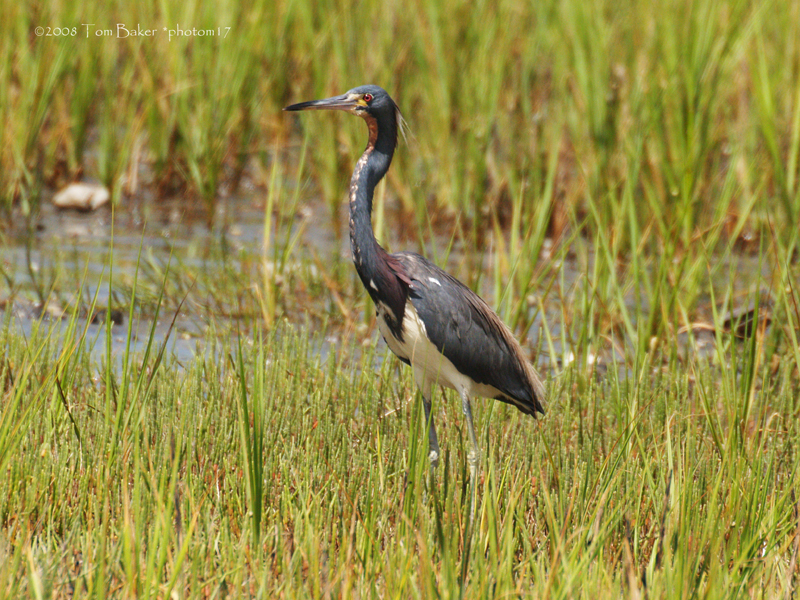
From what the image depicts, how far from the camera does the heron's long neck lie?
3617mm

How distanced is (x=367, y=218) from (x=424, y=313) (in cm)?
41

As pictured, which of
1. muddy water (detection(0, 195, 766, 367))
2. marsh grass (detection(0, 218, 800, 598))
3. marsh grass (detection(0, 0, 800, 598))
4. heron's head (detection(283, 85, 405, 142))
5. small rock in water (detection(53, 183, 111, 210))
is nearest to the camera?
marsh grass (detection(0, 218, 800, 598))

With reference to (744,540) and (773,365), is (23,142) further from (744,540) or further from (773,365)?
(744,540)

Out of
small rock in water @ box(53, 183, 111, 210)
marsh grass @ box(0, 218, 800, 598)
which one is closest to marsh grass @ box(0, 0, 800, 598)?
marsh grass @ box(0, 218, 800, 598)

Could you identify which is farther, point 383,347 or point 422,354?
point 383,347

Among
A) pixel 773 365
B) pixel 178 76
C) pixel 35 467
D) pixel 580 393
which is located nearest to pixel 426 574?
pixel 35 467

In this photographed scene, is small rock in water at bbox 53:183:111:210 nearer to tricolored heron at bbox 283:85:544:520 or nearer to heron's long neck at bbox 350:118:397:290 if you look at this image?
→ tricolored heron at bbox 283:85:544:520

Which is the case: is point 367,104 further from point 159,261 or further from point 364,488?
point 159,261

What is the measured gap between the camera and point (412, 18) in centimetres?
765

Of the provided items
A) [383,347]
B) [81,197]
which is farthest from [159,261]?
[383,347]

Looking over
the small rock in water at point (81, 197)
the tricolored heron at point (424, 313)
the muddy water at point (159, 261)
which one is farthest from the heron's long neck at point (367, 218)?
the small rock in water at point (81, 197)

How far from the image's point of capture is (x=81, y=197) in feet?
23.2

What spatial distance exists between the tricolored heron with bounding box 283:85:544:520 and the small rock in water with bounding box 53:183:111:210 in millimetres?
3795

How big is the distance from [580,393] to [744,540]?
1.62 meters
